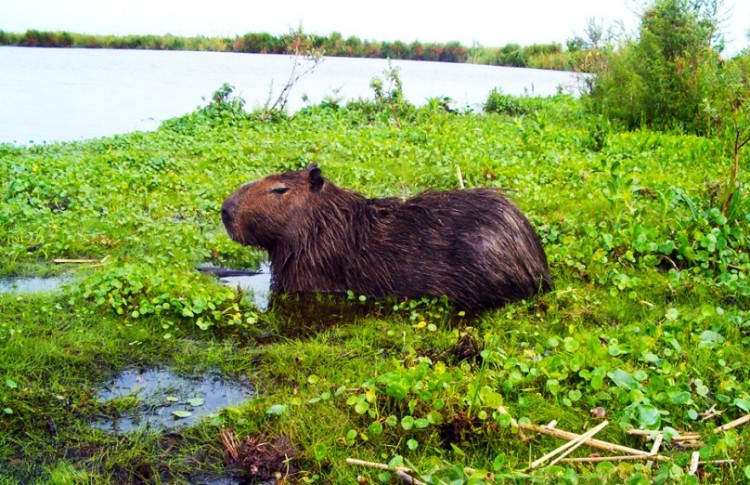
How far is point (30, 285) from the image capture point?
4.54m

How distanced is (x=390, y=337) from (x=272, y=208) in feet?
4.39

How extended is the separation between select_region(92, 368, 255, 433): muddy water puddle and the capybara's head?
1370mm

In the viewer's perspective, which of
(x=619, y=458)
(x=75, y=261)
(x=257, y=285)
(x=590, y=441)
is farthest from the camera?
(x=75, y=261)

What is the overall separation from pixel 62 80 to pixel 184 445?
54.1ft

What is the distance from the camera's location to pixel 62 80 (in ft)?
55.6

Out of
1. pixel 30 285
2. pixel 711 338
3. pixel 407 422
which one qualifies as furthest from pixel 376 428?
pixel 30 285

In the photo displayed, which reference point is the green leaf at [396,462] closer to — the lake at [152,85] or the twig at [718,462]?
the twig at [718,462]

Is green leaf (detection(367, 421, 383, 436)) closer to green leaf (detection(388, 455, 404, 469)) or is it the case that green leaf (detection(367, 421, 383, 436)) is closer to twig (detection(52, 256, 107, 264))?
green leaf (detection(388, 455, 404, 469))

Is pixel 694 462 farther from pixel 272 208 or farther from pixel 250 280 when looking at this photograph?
pixel 250 280

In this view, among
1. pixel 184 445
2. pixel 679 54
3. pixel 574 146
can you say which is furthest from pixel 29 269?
pixel 679 54

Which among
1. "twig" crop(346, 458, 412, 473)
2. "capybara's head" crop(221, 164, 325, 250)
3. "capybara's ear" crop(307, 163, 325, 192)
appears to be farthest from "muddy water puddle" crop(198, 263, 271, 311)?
"twig" crop(346, 458, 412, 473)

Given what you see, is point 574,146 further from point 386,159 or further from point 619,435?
point 619,435

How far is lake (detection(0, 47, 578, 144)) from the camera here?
12.2 m

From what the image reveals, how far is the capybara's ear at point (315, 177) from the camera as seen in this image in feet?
15.0
